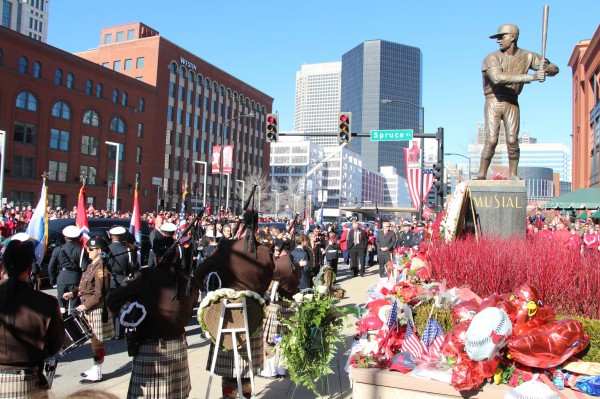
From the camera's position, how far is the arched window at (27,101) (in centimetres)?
4712

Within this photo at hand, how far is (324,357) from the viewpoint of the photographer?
5.08 m

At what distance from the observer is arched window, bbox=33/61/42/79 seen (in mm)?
48438

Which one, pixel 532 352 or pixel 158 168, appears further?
pixel 158 168

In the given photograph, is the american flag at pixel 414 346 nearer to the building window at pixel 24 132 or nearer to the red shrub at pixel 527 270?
the red shrub at pixel 527 270

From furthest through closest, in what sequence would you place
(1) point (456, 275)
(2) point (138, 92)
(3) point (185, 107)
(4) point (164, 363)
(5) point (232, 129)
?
(5) point (232, 129) < (3) point (185, 107) < (2) point (138, 92) < (1) point (456, 275) < (4) point (164, 363)

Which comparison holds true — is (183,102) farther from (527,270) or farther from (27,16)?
(27,16)

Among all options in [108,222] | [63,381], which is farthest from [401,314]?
[108,222]

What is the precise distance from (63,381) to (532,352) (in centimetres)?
549

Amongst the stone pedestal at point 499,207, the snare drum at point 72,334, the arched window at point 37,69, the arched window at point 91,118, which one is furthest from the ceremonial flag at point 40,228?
the arched window at point 91,118

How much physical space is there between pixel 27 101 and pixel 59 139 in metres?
4.88

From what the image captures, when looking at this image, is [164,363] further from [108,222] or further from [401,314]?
[108,222]

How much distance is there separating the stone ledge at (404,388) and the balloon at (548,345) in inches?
10.0

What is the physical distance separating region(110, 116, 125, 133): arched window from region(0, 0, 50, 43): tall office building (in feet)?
317

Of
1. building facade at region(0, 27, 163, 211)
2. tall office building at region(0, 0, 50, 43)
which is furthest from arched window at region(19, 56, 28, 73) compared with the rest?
tall office building at region(0, 0, 50, 43)
